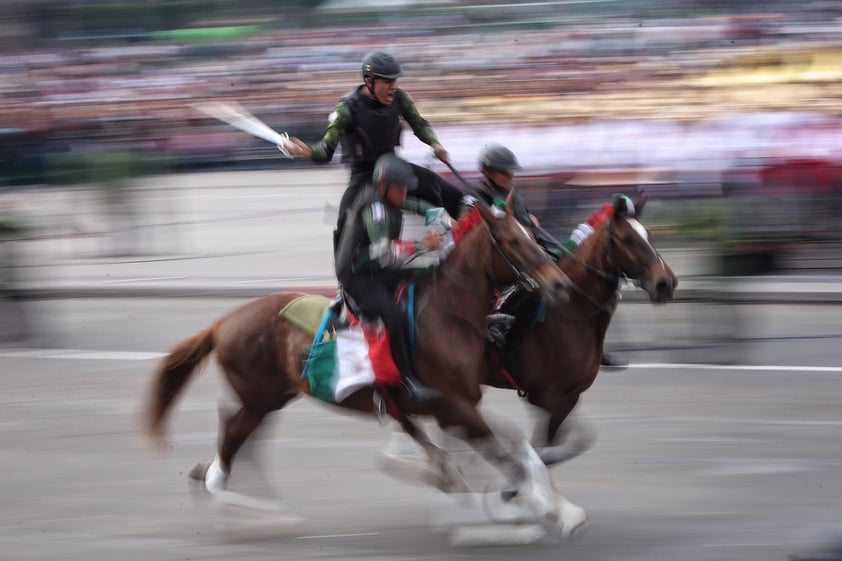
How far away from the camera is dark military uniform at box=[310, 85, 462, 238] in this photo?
7.25 m

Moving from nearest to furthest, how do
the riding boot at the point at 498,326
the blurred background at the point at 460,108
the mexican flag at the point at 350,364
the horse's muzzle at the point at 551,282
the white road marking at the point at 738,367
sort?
the horse's muzzle at the point at 551,282 → the mexican flag at the point at 350,364 → the riding boot at the point at 498,326 → the white road marking at the point at 738,367 → the blurred background at the point at 460,108

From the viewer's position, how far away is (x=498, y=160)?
7434 mm

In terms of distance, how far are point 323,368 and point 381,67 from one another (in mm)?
1722

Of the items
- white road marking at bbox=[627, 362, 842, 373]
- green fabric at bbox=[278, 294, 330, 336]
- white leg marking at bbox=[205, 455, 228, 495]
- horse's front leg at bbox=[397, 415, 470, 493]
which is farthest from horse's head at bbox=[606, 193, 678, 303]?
white road marking at bbox=[627, 362, 842, 373]

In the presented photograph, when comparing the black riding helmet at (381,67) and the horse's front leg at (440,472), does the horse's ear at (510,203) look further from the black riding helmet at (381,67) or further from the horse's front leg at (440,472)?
the horse's front leg at (440,472)

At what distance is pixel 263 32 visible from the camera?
29578 millimetres

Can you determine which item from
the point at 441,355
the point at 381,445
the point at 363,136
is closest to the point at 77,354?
the point at 381,445

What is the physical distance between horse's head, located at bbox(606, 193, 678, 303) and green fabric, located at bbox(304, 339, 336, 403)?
1711mm

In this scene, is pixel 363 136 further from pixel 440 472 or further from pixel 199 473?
pixel 199 473

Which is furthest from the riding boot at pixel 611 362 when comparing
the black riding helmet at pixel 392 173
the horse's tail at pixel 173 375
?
the horse's tail at pixel 173 375

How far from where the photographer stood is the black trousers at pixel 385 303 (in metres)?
6.85

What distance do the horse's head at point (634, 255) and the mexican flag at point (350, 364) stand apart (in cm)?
149

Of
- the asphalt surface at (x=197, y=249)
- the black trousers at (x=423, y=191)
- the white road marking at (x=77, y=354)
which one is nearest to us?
the black trousers at (x=423, y=191)

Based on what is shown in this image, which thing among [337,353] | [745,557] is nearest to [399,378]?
[337,353]
